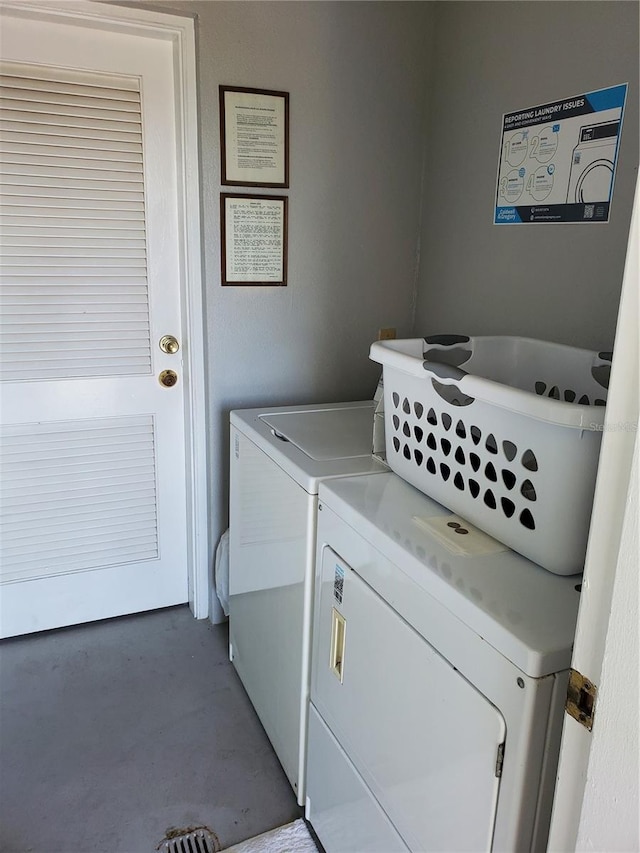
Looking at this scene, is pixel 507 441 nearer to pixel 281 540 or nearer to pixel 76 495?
pixel 281 540

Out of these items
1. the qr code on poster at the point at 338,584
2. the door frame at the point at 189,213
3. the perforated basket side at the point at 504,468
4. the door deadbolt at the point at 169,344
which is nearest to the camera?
the perforated basket side at the point at 504,468

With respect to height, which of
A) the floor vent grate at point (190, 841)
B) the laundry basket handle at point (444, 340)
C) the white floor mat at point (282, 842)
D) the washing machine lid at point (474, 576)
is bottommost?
the floor vent grate at point (190, 841)

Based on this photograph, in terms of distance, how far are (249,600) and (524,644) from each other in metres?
1.25

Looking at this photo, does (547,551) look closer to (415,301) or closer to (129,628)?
(415,301)

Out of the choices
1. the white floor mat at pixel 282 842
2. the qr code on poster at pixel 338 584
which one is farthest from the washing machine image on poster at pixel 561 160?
the white floor mat at pixel 282 842

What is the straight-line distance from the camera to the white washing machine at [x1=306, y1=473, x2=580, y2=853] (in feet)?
2.76

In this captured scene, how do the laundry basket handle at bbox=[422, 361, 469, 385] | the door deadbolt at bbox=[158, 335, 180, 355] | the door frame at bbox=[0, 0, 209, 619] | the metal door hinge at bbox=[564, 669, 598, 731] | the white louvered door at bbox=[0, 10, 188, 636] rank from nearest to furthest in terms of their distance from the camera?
the metal door hinge at bbox=[564, 669, 598, 731]
the laundry basket handle at bbox=[422, 361, 469, 385]
the door frame at bbox=[0, 0, 209, 619]
the white louvered door at bbox=[0, 10, 188, 636]
the door deadbolt at bbox=[158, 335, 180, 355]

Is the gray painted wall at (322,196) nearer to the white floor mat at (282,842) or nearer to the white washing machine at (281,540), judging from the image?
the white washing machine at (281,540)

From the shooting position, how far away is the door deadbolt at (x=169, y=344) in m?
2.24

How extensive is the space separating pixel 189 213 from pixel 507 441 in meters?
1.47

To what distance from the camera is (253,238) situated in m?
2.14

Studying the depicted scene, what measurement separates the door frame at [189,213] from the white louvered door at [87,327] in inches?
1.9

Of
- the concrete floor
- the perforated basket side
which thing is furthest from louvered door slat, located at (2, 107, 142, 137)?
the concrete floor

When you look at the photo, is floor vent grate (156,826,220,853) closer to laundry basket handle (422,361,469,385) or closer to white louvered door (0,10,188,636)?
white louvered door (0,10,188,636)
